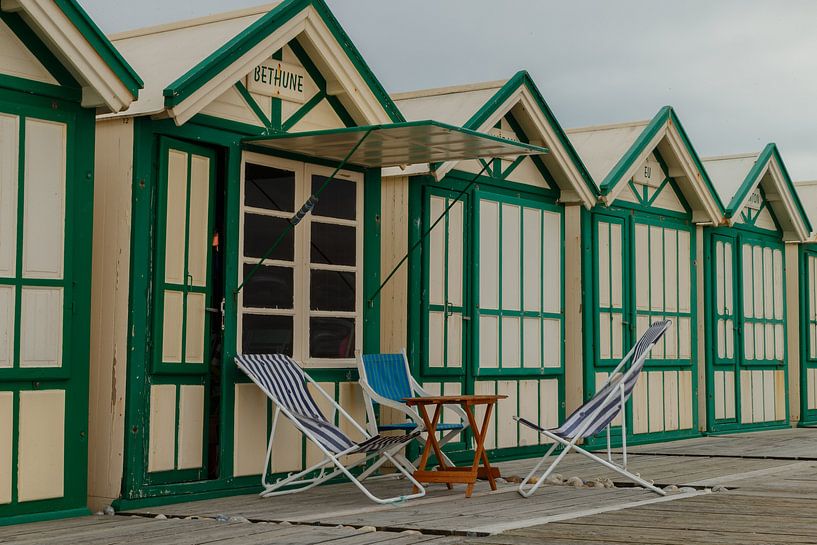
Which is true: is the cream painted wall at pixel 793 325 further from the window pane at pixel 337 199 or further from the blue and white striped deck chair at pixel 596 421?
the window pane at pixel 337 199

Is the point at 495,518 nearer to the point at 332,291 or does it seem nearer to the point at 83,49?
the point at 332,291

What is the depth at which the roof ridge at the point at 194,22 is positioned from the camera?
799cm

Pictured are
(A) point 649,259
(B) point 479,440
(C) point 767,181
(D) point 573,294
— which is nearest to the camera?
(B) point 479,440

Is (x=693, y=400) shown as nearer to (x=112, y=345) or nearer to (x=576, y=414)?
(x=576, y=414)

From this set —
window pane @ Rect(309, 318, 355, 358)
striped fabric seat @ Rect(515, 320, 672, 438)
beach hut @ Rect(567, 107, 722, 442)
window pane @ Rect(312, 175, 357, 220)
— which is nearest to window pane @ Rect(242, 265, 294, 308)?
window pane @ Rect(309, 318, 355, 358)

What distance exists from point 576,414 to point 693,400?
5721mm

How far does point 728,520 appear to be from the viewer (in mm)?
6426

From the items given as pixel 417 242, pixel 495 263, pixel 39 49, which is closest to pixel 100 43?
pixel 39 49

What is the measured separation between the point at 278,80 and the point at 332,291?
141cm

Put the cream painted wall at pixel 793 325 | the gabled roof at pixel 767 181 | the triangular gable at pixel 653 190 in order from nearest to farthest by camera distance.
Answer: the triangular gable at pixel 653 190 < the gabled roof at pixel 767 181 < the cream painted wall at pixel 793 325

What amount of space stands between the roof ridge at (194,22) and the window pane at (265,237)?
1254 millimetres

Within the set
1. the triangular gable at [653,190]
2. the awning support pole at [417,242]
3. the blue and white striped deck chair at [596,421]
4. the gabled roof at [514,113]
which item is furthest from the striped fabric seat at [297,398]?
the triangular gable at [653,190]

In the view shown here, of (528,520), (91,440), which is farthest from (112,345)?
(528,520)

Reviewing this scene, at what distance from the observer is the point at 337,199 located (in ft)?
28.2
